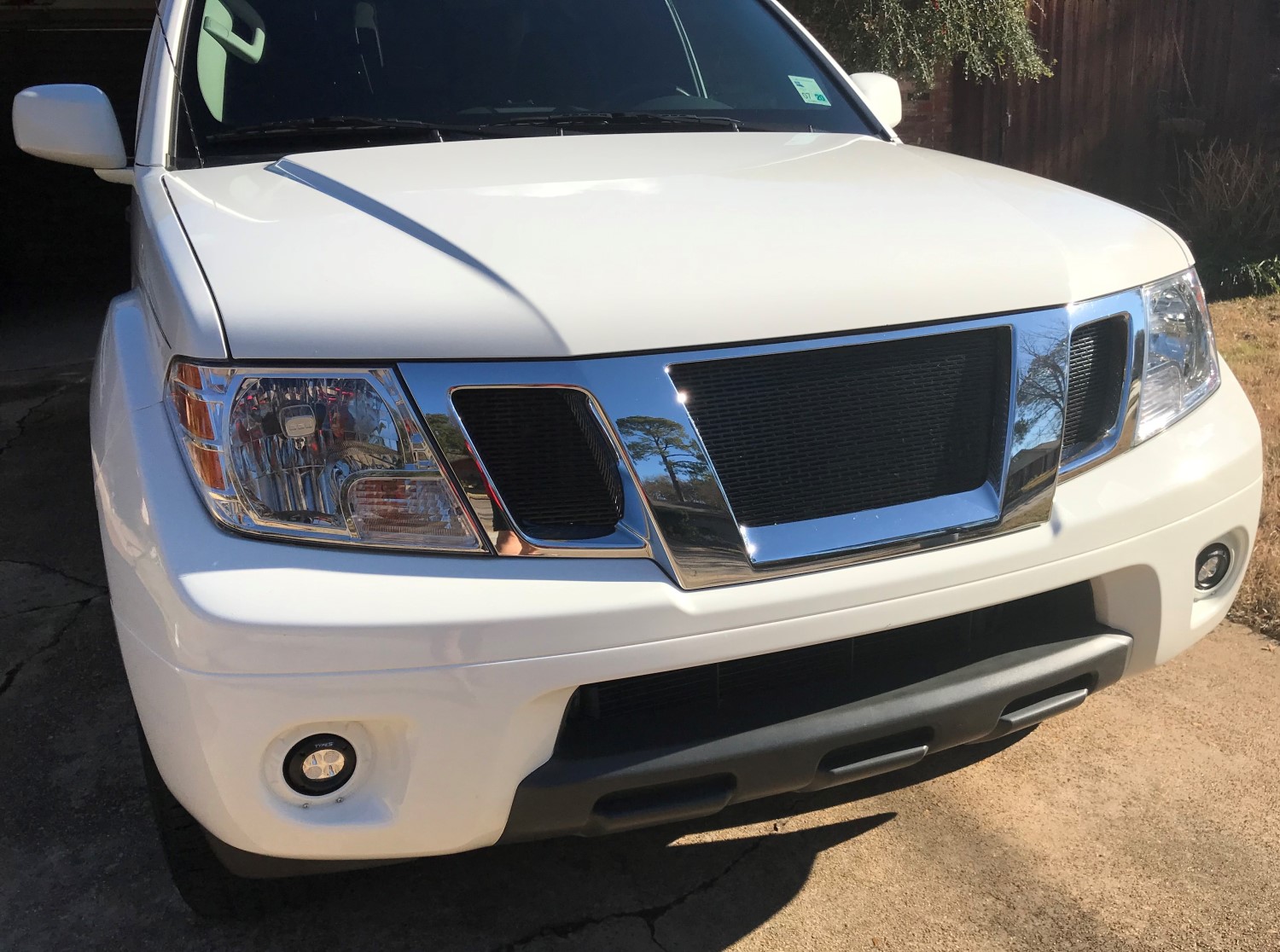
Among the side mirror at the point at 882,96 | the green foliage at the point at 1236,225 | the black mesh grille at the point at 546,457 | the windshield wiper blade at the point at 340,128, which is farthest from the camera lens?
the green foliage at the point at 1236,225

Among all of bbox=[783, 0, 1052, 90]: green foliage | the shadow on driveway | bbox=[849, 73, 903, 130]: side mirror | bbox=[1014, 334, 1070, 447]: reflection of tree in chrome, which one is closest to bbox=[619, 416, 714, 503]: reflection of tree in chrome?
bbox=[1014, 334, 1070, 447]: reflection of tree in chrome

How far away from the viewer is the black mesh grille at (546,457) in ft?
5.19

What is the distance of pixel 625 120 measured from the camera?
2682mm

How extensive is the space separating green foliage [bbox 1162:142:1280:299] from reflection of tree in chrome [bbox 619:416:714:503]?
619cm

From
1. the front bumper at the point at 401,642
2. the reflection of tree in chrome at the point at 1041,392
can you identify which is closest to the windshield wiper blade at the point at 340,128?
the front bumper at the point at 401,642

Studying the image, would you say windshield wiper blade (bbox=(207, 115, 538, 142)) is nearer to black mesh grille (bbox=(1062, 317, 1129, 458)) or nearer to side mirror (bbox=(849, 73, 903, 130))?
side mirror (bbox=(849, 73, 903, 130))

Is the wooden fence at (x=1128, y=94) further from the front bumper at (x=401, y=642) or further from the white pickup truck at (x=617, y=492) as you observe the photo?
the front bumper at (x=401, y=642)

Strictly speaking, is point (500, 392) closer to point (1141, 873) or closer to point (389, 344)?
point (389, 344)

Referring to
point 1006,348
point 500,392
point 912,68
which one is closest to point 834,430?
point 1006,348

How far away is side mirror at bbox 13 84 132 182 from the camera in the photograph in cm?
261

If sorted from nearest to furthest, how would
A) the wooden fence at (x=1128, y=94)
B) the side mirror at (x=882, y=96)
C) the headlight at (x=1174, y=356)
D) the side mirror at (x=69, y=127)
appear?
the headlight at (x=1174, y=356) < the side mirror at (x=69, y=127) < the side mirror at (x=882, y=96) < the wooden fence at (x=1128, y=94)

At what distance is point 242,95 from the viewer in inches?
99.3

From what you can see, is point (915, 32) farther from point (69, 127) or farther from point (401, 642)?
point (401, 642)

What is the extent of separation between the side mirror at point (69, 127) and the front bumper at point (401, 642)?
1.16 m
